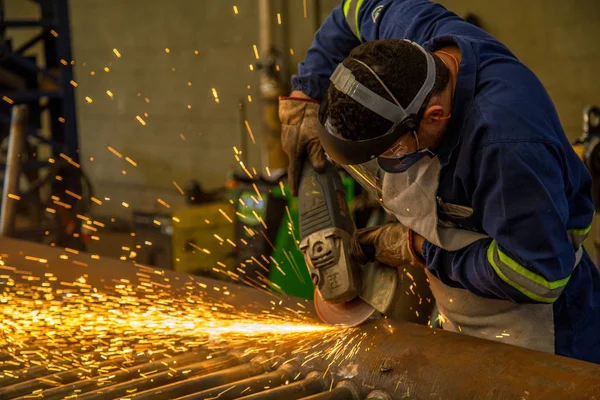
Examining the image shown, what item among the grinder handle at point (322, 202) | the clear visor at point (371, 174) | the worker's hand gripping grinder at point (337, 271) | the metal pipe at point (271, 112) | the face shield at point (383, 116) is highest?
the face shield at point (383, 116)

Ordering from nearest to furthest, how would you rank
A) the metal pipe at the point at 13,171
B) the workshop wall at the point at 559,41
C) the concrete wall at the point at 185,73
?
the metal pipe at the point at 13,171, the workshop wall at the point at 559,41, the concrete wall at the point at 185,73

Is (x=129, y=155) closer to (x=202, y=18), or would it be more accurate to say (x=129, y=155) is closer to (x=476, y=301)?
(x=202, y=18)

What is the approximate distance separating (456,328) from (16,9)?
9305mm

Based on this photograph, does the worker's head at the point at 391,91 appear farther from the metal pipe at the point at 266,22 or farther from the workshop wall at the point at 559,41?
the metal pipe at the point at 266,22

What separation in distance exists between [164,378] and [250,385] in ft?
0.74

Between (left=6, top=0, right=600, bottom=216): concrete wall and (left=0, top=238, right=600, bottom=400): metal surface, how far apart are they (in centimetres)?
300

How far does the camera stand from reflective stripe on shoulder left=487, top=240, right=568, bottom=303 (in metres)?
1.71

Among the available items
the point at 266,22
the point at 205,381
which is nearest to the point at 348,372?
the point at 205,381

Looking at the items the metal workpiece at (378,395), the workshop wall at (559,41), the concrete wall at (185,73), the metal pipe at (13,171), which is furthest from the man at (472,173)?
the concrete wall at (185,73)

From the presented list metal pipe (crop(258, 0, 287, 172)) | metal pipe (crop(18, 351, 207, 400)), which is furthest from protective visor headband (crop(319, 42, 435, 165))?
metal pipe (crop(258, 0, 287, 172))

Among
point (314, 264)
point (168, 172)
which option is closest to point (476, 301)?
point (314, 264)

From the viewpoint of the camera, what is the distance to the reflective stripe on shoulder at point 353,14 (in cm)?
238

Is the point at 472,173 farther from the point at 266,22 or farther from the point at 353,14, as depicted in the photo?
the point at 266,22

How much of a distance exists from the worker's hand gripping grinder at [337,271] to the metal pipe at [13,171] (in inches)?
75.9
